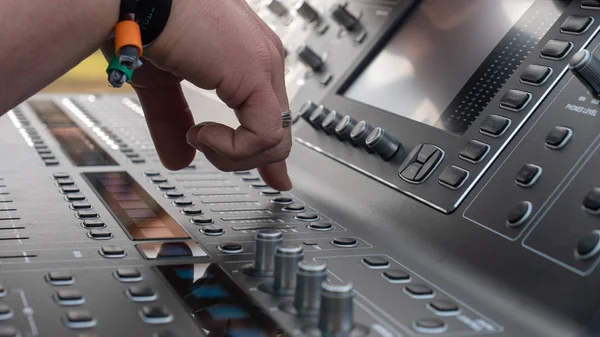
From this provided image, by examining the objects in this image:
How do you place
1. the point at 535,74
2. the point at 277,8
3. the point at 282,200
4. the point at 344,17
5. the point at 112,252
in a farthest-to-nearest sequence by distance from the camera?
the point at 277,8 → the point at 344,17 → the point at 282,200 → the point at 535,74 → the point at 112,252

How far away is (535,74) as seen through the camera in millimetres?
1102

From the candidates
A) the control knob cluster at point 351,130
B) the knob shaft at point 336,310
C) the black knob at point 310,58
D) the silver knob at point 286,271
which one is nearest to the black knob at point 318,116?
the control knob cluster at point 351,130

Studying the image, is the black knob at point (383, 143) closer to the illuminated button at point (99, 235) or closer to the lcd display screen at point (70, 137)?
the illuminated button at point (99, 235)

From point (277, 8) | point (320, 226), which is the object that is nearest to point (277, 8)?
point (277, 8)

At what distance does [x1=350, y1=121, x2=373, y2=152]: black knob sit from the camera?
130 cm

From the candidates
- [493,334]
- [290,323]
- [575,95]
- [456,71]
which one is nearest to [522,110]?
[575,95]

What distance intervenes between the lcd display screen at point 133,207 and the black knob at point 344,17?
1.62 feet

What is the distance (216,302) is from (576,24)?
0.59 m

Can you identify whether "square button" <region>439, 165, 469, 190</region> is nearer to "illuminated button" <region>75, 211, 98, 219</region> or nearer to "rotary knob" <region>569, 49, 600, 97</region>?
"rotary knob" <region>569, 49, 600, 97</region>

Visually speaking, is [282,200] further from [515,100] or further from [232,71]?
[515,100]

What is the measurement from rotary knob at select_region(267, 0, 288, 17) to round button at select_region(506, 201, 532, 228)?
3.37 ft

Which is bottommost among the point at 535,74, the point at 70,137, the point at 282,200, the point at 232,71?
the point at 70,137

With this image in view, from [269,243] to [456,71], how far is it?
0.48 meters

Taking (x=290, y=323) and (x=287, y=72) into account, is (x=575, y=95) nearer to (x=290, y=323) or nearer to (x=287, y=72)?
(x=290, y=323)
